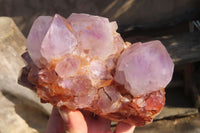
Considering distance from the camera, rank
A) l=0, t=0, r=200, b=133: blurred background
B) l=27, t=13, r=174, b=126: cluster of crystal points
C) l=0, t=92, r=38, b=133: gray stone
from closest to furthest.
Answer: l=27, t=13, r=174, b=126: cluster of crystal points < l=0, t=92, r=38, b=133: gray stone < l=0, t=0, r=200, b=133: blurred background

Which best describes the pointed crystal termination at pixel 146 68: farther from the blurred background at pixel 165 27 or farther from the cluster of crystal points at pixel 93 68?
the blurred background at pixel 165 27

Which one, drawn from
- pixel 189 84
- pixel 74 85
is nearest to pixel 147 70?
pixel 74 85

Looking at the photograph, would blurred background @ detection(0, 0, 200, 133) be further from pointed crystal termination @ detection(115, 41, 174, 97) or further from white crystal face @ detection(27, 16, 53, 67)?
white crystal face @ detection(27, 16, 53, 67)

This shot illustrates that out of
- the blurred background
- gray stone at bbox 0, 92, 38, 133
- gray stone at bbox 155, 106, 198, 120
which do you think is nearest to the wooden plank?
the blurred background

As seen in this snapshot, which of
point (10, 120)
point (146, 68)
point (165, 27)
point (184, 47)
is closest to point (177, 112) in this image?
point (184, 47)

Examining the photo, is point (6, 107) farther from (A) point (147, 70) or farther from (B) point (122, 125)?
(A) point (147, 70)

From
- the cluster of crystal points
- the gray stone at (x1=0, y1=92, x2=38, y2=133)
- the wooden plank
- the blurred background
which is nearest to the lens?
the cluster of crystal points

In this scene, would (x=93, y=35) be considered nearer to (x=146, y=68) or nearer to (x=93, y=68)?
(x=93, y=68)
